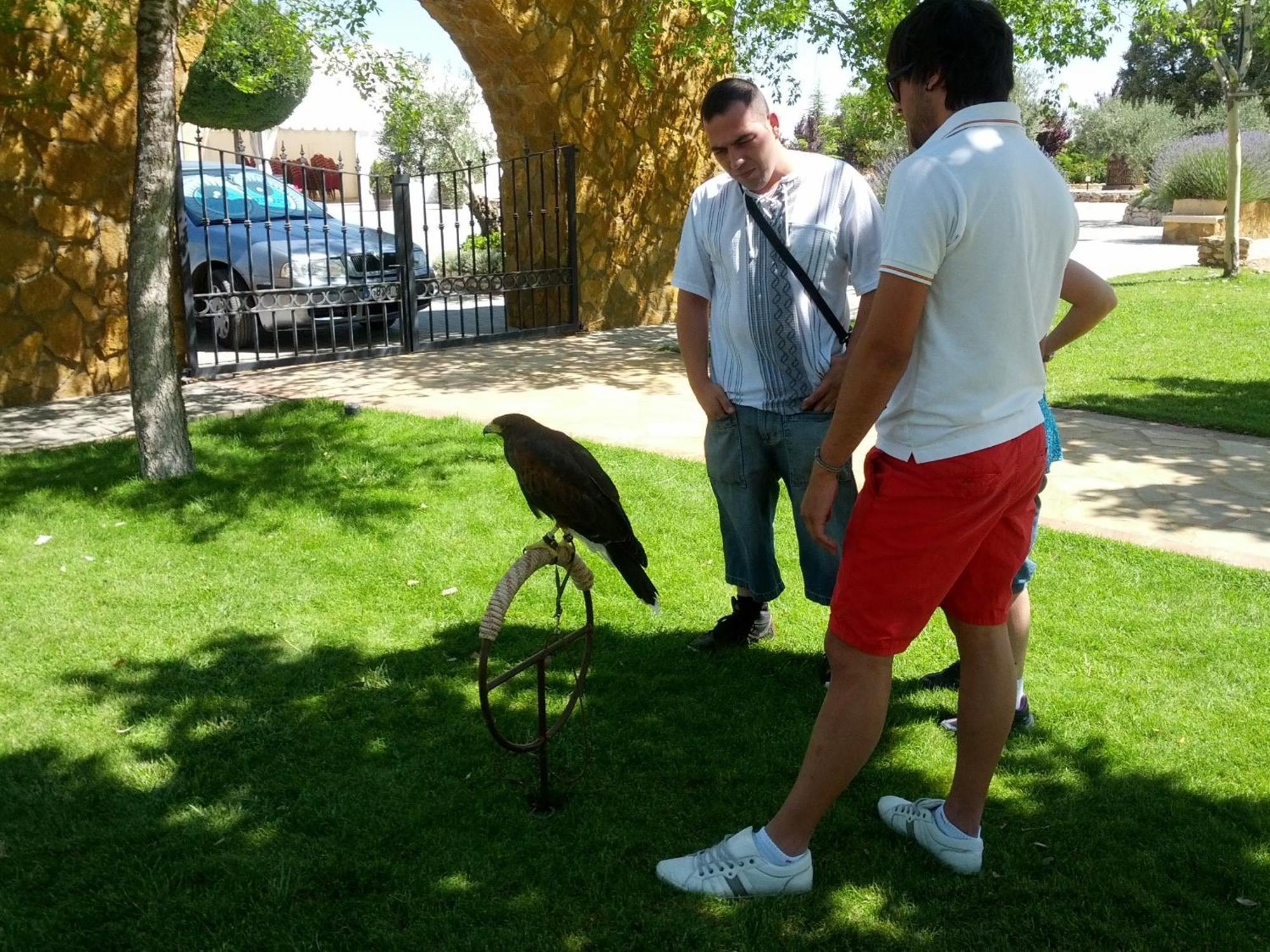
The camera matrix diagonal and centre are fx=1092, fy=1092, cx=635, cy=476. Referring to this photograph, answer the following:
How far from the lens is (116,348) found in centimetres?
852

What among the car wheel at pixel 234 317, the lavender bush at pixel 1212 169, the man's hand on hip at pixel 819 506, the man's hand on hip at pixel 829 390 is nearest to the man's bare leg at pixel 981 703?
the man's hand on hip at pixel 819 506

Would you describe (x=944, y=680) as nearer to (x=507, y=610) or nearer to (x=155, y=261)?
(x=507, y=610)

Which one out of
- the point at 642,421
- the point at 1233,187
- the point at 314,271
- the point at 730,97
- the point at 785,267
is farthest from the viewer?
the point at 1233,187

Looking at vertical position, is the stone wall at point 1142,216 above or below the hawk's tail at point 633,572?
above

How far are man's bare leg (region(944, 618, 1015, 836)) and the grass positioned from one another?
0.28m

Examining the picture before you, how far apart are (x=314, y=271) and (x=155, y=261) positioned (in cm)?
475

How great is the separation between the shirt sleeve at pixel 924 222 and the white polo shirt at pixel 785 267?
1132mm

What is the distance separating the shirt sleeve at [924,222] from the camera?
2.11m

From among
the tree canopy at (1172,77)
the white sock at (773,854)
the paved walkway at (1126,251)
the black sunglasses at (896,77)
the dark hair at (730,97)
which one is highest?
the tree canopy at (1172,77)

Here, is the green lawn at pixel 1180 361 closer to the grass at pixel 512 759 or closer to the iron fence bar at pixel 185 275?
the grass at pixel 512 759

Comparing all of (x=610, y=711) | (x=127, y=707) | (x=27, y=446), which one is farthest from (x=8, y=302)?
(x=610, y=711)

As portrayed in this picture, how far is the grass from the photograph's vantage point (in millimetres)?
2619

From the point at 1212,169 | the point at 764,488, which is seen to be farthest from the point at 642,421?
the point at 1212,169

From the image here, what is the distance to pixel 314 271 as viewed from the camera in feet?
34.4
